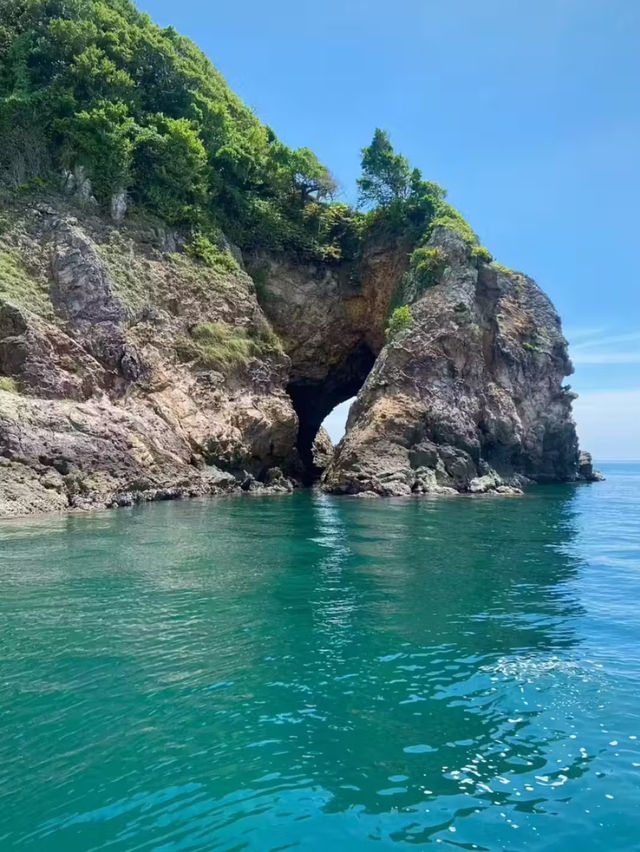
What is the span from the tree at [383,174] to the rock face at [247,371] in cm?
459

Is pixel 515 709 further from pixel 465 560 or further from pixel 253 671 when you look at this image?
pixel 465 560

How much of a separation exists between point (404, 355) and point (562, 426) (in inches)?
787

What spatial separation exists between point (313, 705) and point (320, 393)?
47599 millimetres

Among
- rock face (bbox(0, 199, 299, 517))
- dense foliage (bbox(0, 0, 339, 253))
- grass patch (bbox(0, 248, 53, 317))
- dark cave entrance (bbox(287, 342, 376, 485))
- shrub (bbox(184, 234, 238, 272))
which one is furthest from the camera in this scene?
dark cave entrance (bbox(287, 342, 376, 485))

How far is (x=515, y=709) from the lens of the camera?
6.75 metres

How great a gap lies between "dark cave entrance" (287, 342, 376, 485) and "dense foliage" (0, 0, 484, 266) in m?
9.58

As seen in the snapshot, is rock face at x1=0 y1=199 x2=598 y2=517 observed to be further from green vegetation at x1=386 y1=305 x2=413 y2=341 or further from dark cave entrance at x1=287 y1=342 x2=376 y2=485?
green vegetation at x1=386 y1=305 x2=413 y2=341

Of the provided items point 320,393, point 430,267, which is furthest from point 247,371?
point 430,267

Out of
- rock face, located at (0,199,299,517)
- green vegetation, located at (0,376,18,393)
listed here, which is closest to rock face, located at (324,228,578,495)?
rock face, located at (0,199,299,517)

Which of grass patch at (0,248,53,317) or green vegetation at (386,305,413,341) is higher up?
green vegetation at (386,305,413,341)

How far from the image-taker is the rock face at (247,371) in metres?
27.5

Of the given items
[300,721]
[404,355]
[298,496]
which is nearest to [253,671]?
[300,721]

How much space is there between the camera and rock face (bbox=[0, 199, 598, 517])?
27.5m

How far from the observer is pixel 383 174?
1922 inches
